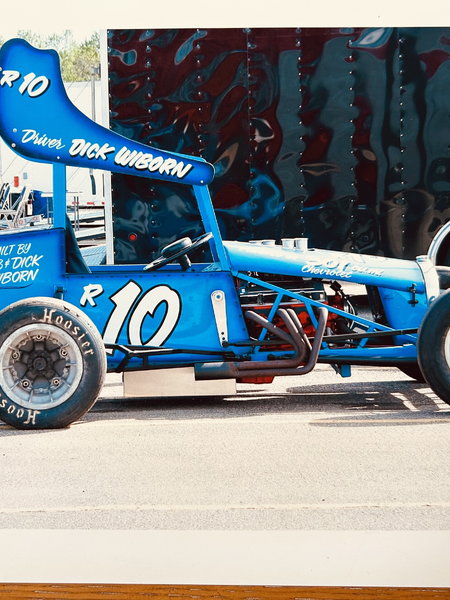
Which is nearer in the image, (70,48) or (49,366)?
(49,366)

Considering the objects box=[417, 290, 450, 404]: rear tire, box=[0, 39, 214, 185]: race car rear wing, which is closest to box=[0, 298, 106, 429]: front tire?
box=[0, 39, 214, 185]: race car rear wing

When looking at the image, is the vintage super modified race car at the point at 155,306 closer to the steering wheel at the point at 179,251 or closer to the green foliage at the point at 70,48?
the steering wheel at the point at 179,251

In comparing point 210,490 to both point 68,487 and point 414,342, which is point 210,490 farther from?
point 414,342

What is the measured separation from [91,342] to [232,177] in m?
4.18

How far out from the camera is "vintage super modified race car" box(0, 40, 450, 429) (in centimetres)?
668

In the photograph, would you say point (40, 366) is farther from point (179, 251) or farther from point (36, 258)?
point (179, 251)

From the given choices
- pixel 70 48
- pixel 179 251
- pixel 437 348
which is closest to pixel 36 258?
pixel 179 251

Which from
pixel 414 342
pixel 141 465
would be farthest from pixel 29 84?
pixel 414 342

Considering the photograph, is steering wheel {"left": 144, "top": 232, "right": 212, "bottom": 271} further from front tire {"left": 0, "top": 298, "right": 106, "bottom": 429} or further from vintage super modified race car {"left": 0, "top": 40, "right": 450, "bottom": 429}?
front tire {"left": 0, "top": 298, "right": 106, "bottom": 429}

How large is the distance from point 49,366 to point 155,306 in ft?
2.75

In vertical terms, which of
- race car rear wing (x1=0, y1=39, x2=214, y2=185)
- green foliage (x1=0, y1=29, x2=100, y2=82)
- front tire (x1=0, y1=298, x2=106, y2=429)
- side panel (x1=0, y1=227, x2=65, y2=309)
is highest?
green foliage (x1=0, y1=29, x2=100, y2=82)

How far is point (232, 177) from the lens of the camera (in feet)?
34.2

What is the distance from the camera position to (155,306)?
711 centimetres

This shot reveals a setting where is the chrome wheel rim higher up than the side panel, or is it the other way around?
the side panel
